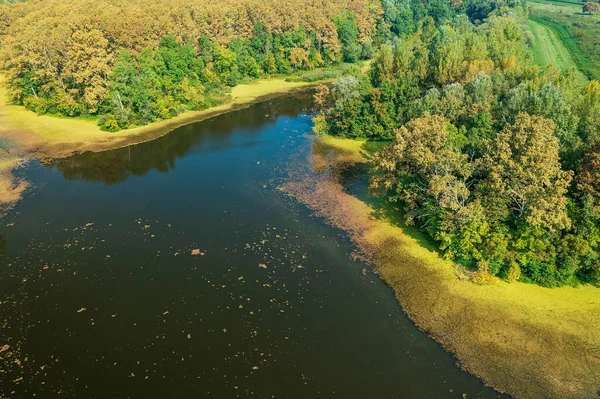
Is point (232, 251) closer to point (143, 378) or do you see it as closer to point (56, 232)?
point (143, 378)

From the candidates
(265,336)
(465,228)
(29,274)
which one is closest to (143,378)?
(265,336)

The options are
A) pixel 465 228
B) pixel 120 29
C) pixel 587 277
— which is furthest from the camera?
pixel 120 29

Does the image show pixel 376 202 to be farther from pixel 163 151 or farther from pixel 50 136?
pixel 50 136

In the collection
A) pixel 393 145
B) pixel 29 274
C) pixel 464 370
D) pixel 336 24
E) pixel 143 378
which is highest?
pixel 336 24

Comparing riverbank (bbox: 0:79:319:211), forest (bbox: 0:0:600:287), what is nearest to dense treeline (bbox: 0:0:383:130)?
forest (bbox: 0:0:600:287)

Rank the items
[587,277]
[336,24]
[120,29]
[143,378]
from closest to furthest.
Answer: [143,378], [587,277], [120,29], [336,24]

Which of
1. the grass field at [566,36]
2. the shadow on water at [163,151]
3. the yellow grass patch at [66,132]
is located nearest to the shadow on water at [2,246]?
the shadow on water at [163,151]

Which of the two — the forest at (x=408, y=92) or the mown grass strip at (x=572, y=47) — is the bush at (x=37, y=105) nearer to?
the forest at (x=408, y=92)
